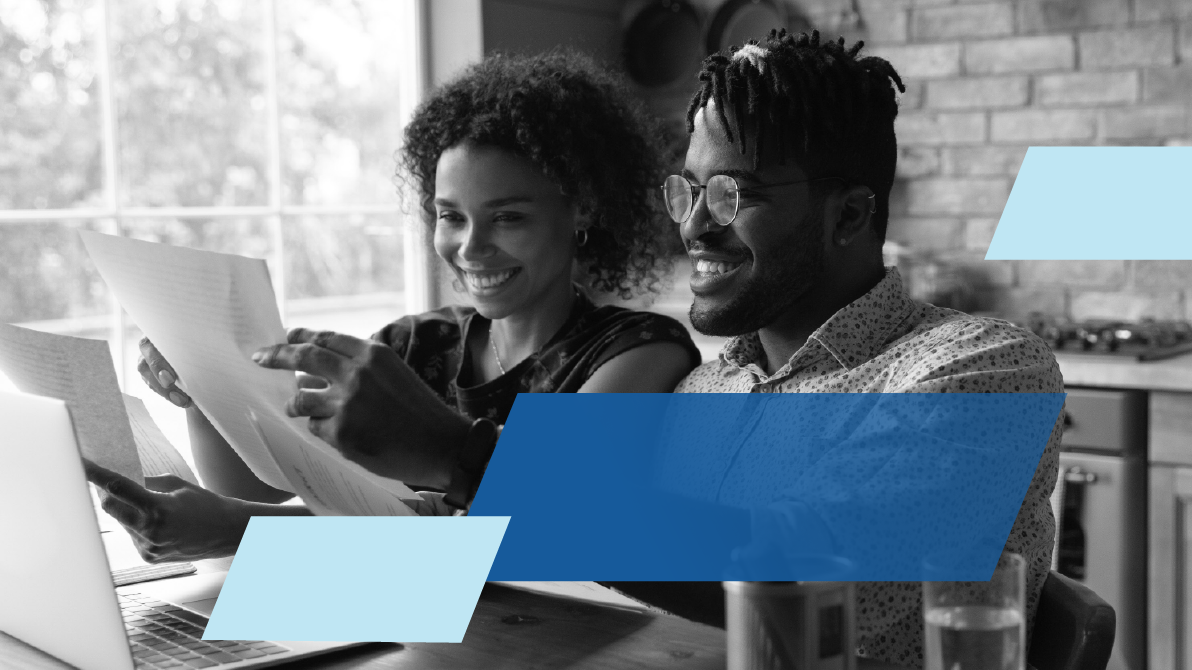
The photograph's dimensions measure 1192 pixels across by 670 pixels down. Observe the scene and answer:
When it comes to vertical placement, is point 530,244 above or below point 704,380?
above

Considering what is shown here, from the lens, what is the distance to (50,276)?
6555 millimetres

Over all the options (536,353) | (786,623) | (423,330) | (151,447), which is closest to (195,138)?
(423,330)

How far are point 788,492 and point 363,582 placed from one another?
46 cm

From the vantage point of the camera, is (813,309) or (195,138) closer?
(813,309)

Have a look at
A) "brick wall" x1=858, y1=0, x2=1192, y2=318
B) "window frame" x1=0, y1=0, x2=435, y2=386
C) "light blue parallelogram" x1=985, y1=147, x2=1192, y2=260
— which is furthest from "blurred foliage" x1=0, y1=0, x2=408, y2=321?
"light blue parallelogram" x1=985, y1=147, x2=1192, y2=260

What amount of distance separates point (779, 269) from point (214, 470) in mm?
808

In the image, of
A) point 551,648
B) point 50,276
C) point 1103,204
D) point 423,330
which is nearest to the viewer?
point 551,648

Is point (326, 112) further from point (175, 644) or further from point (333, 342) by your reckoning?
point (175, 644)

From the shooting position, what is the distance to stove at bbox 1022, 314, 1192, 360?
247 centimetres

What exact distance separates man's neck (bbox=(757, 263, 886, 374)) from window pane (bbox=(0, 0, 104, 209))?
4.34 meters

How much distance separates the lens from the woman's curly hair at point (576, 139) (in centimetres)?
161

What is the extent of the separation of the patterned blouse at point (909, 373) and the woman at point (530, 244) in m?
0.24

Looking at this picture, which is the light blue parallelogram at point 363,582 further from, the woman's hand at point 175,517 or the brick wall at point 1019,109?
the brick wall at point 1019,109

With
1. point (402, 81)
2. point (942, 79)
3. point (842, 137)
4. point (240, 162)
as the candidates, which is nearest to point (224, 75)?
point (240, 162)
